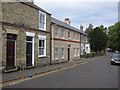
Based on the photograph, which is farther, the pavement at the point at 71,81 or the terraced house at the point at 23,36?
the terraced house at the point at 23,36

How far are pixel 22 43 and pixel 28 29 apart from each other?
Result: 1646mm

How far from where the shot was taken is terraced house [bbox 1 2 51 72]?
10.1 m

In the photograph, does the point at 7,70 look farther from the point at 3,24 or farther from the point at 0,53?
the point at 3,24

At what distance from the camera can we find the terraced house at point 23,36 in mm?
10117

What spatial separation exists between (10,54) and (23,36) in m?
2.17

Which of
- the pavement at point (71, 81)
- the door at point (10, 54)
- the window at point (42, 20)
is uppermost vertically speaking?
the window at point (42, 20)

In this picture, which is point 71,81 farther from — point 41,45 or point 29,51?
point 41,45

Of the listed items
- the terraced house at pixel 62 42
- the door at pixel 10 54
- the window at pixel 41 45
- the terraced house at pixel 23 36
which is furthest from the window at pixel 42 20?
the door at pixel 10 54

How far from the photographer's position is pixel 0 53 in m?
9.45

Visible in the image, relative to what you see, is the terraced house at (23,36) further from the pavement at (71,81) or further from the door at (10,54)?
the pavement at (71,81)

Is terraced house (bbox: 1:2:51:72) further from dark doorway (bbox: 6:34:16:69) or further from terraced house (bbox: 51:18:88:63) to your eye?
terraced house (bbox: 51:18:88:63)

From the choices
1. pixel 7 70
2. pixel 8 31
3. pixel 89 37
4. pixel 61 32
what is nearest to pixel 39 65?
pixel 7 70

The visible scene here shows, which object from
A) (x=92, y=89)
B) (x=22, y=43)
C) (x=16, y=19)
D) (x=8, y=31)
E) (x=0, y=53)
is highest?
(x=16, y=19)

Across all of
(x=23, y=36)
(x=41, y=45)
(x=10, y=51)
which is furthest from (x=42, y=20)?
(x=10, y=51)
